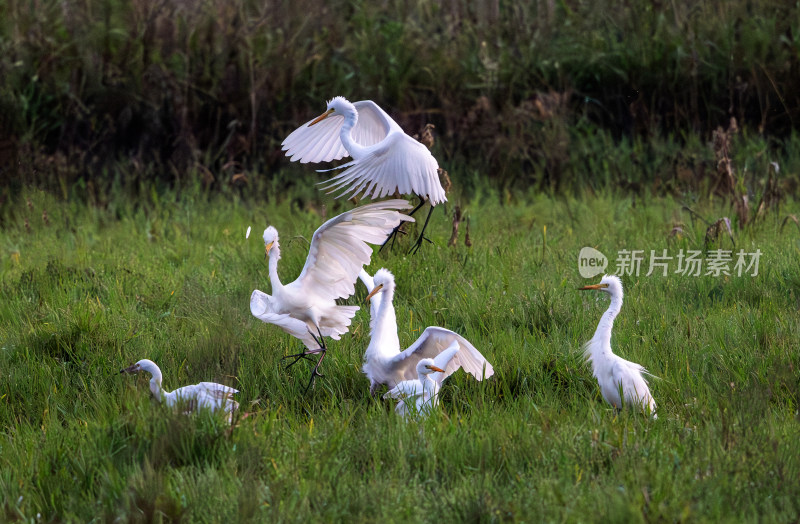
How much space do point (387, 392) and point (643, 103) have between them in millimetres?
5593

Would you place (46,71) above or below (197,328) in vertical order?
above

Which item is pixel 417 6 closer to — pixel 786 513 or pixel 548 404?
pixel 548 404

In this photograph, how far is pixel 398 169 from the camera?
402 centimetres

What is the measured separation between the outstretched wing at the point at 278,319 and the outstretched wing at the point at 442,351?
19.9 inches

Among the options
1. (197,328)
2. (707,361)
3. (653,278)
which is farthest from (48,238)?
(707,361)

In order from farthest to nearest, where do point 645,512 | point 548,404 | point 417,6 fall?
point 417,6, point 548,404, point 645,512

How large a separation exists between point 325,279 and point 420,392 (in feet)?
2.62

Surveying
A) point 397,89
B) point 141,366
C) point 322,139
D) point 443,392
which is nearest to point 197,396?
point 141,366

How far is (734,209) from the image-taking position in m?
6.49

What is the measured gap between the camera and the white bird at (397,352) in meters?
3.81

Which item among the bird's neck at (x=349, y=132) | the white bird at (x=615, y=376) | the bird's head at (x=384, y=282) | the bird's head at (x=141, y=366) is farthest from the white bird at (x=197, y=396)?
the white bird at (x=615, y=376)

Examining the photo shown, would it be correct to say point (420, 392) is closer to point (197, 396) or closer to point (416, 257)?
point (197, 396)

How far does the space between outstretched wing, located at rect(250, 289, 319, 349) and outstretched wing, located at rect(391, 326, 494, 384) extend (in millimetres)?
505

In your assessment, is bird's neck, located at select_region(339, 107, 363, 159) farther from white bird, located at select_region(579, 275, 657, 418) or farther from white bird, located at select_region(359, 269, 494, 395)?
white bird, located at select_region(579, 275, 657, 418)
